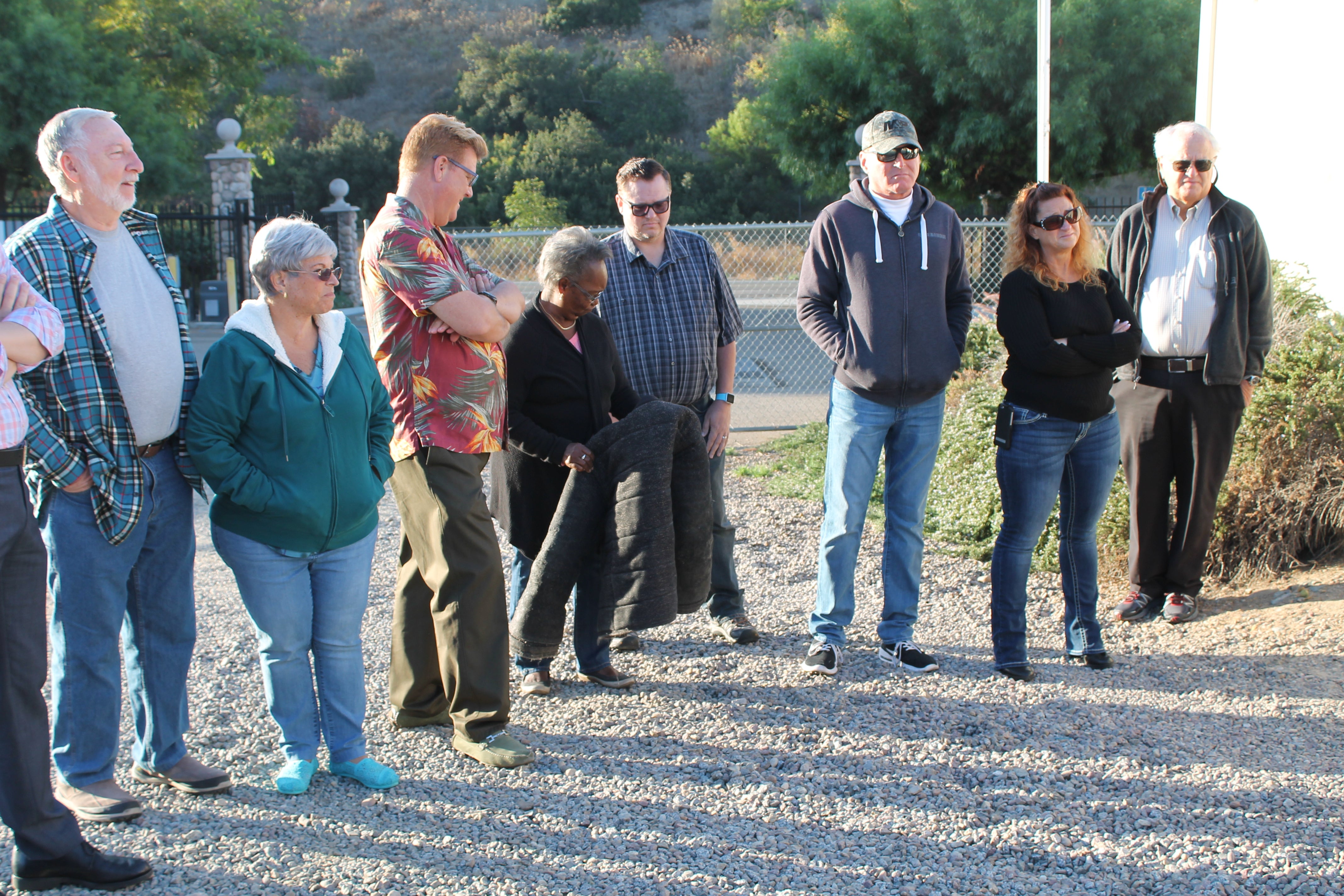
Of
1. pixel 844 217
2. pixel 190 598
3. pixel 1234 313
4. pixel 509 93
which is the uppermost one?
pixel 509 93

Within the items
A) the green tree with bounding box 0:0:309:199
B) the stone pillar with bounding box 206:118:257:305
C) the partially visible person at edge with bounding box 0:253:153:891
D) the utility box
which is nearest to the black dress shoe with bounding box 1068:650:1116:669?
the partially visible person at edge with bounding box 0:253:153:891

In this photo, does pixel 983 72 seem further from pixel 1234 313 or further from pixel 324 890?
pixel 324 890

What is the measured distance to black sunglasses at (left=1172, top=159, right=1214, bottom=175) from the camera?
4.79 m

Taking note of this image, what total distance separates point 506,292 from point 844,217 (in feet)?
4.99

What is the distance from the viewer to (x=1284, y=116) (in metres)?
7.33

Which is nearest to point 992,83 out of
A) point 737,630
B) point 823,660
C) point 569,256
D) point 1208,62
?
point 1208,62

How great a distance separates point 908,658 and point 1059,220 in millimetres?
1821

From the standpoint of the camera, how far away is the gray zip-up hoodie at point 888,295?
13.8 feet

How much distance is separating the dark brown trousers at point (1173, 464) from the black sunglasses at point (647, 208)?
7.57 ft

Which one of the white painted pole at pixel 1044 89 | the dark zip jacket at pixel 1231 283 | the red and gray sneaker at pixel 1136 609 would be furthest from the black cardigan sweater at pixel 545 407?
the white painted pole at pixel 1044 89

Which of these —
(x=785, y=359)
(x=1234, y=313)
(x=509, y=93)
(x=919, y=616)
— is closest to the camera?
(x=1234, y=313)

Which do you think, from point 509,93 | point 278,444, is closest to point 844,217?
point 278,444

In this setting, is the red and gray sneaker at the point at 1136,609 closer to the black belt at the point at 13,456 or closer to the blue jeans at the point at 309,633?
the blue jeans at the point at 309,633

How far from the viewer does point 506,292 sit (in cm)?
345
